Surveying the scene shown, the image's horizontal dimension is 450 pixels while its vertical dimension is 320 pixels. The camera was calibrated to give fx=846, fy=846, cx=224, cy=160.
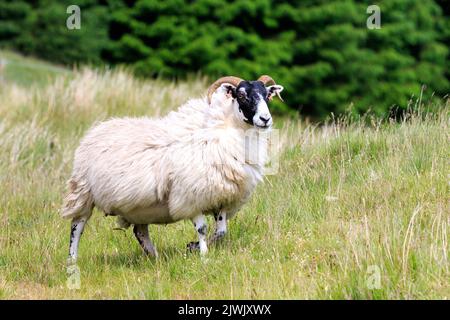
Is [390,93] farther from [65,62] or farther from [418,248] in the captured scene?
[418,248]

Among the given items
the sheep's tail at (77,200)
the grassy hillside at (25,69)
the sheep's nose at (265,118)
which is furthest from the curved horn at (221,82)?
the grassy hillside at (25,69)

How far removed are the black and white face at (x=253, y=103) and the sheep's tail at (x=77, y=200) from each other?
151 centimetres

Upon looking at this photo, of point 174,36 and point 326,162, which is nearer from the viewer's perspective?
point 326,162

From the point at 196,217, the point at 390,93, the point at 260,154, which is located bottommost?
the point at 390,93

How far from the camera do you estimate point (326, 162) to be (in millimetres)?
8742

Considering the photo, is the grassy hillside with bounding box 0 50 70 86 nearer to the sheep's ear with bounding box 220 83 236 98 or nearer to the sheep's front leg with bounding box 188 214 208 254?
the sheep's ear with bounding box 220 83 236 98

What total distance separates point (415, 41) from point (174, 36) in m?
8.37

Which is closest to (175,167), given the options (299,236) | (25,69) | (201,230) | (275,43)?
(201,230)

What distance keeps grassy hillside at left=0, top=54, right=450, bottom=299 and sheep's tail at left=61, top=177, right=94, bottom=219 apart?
0.46 meters

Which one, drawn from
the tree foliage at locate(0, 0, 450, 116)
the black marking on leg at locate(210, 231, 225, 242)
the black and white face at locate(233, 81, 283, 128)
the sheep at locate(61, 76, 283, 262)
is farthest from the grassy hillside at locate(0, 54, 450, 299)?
the tree foliage at locate(0, 0, 450, 116)

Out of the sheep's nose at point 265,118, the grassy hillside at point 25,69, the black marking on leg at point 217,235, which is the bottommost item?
the grassy hillside at point 25,69

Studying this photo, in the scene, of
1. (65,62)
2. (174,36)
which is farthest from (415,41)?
(65,62)

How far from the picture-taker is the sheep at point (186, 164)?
683 centimetres

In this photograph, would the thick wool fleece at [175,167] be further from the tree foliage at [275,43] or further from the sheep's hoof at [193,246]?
the tree foliage at [275,43]
